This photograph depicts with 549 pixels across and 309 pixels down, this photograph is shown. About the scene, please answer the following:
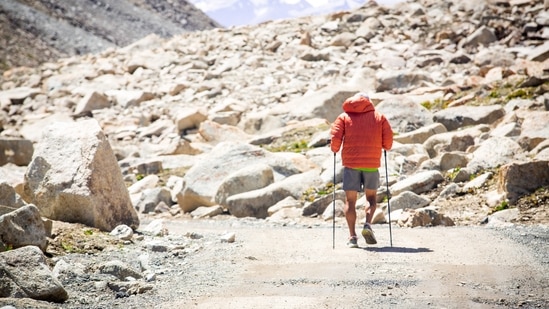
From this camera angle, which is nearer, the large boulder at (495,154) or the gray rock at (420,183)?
the gray rock at (420,183)

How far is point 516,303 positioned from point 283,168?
11.9 meters

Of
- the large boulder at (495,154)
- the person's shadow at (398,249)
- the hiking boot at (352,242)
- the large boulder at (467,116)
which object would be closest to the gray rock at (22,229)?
the hiking boot at (352,242)

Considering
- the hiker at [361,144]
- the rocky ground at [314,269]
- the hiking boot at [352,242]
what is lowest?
the rocky ground at [314,269]

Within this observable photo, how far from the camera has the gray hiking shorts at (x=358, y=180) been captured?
33.2 ft

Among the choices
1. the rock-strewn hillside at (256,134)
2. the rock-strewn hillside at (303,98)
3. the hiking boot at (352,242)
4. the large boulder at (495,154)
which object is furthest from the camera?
the rock-strewn hillside at (303,98)

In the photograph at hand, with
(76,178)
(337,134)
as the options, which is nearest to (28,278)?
(76,178)

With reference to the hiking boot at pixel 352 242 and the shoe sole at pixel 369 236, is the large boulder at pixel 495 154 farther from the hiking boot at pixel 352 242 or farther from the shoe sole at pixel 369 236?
the hiking boot at pixel 352 242

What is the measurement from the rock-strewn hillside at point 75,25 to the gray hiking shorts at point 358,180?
49.8 metres

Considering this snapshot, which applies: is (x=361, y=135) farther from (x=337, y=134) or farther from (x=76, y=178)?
(x=76, y=178)

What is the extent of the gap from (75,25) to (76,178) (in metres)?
66.4

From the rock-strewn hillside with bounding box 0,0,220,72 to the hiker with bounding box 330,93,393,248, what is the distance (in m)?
49.7

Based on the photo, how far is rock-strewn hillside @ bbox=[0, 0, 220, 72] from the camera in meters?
61.9

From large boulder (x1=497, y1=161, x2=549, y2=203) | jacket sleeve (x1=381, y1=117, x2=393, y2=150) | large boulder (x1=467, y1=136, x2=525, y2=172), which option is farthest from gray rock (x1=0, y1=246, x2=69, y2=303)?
large boulder (x1=467, y1=136, x2=525, y2=172)

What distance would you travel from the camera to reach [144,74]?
3997 centimetres
